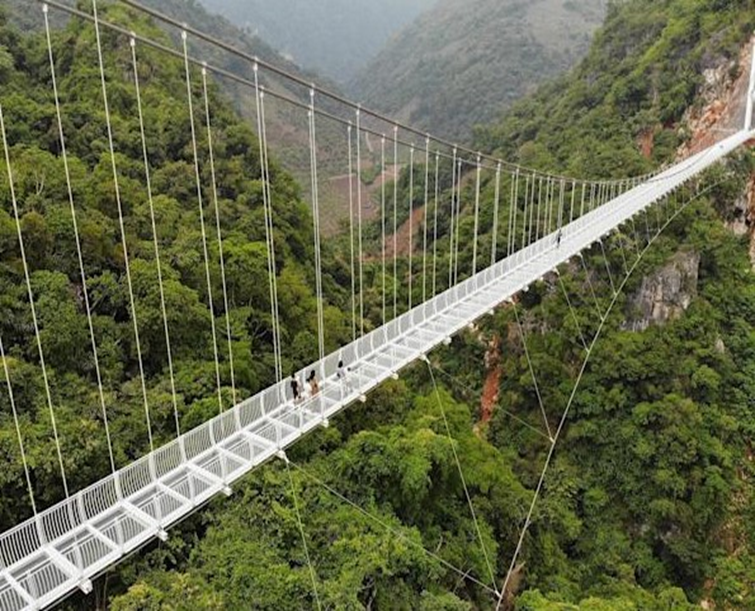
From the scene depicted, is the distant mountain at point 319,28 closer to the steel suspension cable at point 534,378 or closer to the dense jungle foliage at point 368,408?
the dense jungle foliage at point 368,408

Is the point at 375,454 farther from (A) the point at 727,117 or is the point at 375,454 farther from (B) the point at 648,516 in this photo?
(A) the point at 727,117

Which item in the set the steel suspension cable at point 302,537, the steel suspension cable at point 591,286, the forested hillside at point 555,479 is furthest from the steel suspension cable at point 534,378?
the steel suspension cable at point 302,537

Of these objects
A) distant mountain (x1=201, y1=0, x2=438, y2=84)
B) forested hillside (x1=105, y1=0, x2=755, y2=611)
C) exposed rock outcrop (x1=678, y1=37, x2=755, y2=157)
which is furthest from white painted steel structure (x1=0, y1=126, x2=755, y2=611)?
distant mountain (x1=201, y1=0, x2=438, y2=84)

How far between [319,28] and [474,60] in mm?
80253

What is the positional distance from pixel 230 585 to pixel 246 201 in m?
11.8

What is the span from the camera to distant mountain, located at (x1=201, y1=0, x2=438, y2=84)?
139 metres

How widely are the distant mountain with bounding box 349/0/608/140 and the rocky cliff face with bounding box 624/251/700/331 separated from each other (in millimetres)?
47747

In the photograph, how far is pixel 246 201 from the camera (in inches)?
699

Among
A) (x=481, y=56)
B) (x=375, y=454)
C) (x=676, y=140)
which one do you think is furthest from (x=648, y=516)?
(x=481, y=56)

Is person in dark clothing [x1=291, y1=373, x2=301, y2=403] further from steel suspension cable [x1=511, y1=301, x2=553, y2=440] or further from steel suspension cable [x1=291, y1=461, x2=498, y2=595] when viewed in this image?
steel suspension cable [x1=511, y1=301, x2=553, y2=440]

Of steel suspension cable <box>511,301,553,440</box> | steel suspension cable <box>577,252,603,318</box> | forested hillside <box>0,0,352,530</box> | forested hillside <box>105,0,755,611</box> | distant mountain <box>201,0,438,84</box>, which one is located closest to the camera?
forested hillside <box>105,0,755,611</box>

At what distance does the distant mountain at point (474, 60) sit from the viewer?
2929 inches

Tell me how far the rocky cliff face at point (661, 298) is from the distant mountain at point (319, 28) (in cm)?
11736

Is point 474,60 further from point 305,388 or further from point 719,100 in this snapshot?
point 305,388
